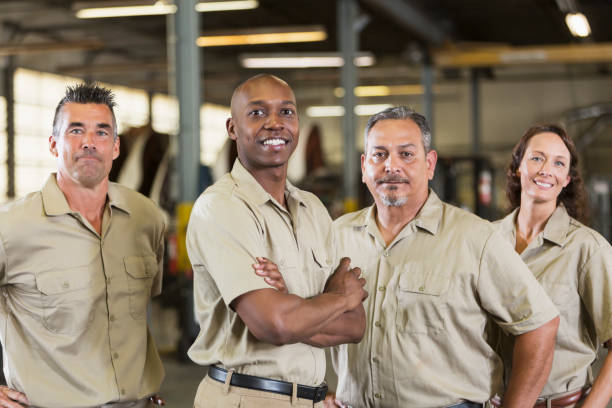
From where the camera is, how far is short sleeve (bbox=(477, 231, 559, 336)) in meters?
2.24

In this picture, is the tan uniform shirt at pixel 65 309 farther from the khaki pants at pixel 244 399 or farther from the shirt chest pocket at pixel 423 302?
the shirt chest pocket at pixel 423 302

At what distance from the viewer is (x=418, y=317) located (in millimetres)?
2299

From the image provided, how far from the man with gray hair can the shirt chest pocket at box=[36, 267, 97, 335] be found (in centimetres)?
86

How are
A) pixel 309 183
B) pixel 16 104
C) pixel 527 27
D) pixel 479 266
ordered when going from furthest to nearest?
pixel 527 27 < pixel 16 104 < pixel 309 183 < pixel 479 266

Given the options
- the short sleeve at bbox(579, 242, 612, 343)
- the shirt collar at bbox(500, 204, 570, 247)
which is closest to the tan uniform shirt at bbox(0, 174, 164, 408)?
the shirt collar at bbox(500, 204, 570, 247)

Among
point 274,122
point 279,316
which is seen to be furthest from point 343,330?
point 274,122

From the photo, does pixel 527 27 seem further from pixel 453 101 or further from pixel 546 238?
pixel 546 238

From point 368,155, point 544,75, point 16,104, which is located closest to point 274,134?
point 368,155

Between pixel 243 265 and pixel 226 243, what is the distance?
86mm

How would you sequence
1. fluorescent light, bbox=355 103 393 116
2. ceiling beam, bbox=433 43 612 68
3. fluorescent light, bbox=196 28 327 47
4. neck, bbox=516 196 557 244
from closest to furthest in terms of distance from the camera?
neck, bbox=516 196 557 244, fluorescent light, bbox=196 28 327 47, ceiling beam, bbox=433 43 612 68, fluorescent light, bbox=355 103 393 116

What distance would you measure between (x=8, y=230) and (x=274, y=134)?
0.88 meters

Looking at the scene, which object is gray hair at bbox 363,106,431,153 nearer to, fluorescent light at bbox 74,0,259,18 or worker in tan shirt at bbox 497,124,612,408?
worker in tan shirt at bbox 497,124,612,408

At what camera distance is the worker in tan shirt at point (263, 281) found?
1955 mm

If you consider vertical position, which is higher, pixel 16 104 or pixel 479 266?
pixel 16 104
